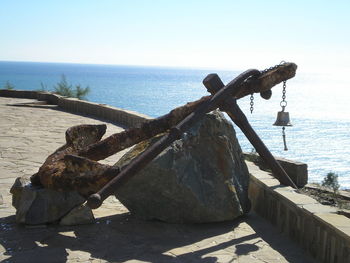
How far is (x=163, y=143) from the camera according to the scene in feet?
13.5

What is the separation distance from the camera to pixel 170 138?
415 cm

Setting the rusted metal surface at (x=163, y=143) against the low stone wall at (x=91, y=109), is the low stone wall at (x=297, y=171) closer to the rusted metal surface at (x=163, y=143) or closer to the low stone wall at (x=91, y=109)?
the rusted metal surface at (x=163, y=143)

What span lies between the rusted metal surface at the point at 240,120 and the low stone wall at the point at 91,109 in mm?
5276

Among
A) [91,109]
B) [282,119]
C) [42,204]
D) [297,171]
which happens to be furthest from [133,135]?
[91,109]

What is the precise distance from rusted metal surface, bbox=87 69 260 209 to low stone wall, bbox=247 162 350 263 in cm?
126

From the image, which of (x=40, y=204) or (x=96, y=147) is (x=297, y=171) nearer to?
(x=96, y=147)

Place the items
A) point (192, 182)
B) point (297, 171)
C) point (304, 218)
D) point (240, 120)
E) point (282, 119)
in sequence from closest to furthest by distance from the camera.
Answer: point (304, 218)
point (192, 182)
point (240, 120)
point (282, 119)
point (297, 171)

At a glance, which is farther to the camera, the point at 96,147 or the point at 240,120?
the point at 240,120

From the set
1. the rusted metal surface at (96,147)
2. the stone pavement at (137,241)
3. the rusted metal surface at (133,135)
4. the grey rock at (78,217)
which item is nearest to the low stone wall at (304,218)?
the stone pavement at (137,241)

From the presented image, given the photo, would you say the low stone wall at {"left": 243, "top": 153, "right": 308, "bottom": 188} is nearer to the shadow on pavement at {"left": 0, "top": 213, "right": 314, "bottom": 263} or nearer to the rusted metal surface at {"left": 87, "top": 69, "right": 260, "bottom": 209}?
the shadow on pavement at {"left": 0, "top": 213, "right": 314, "bottom": 263}

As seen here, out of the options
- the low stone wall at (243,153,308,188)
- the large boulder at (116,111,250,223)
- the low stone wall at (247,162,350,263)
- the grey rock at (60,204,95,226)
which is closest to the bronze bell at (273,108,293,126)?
the low stone wall at (247,162,350,263)

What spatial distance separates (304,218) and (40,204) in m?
2.68

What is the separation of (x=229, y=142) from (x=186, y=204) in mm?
947

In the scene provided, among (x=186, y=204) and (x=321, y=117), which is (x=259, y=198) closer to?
(x=186, y=204)
